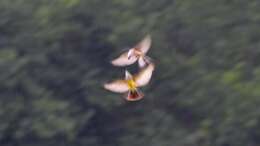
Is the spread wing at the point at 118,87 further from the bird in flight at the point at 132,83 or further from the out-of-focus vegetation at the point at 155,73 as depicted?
the out-of-focus vegetation at the point at 155,73

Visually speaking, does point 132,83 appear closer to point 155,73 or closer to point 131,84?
point 131,84

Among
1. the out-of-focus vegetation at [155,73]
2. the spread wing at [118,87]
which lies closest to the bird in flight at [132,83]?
the spread wing at [118,87]

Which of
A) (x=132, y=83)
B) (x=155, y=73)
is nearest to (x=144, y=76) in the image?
(x=132, y=83)

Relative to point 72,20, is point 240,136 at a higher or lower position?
lower

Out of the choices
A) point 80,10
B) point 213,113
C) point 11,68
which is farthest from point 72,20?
point 213,113

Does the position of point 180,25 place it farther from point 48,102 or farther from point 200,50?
point 48,102

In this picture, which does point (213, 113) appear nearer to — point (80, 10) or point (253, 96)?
point (253, 96)

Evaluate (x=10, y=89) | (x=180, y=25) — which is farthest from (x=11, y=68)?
(x=180, y=25)

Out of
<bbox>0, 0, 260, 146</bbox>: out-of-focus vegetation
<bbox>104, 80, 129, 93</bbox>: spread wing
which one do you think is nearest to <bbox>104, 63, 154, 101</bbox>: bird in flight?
<bbox>104, 80, 129, 93</bbox>: spread wing
